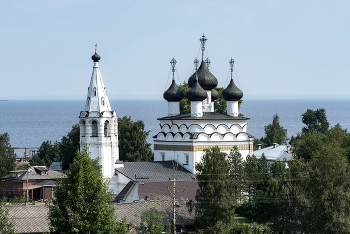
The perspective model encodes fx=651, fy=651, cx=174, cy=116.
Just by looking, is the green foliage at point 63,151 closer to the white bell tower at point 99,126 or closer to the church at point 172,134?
the church at point 172,134

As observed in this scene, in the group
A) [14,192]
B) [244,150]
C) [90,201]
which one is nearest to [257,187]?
[244,150]

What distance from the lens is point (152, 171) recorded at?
2753 centimetres

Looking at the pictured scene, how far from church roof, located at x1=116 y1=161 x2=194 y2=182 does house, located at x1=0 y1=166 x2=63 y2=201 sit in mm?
6589

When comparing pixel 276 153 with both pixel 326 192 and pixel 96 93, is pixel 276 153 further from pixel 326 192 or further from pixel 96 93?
pixel 326 192

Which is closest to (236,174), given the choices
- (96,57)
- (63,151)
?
(96,57)

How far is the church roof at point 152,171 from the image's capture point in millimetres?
27125

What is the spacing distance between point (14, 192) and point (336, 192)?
1814 cm

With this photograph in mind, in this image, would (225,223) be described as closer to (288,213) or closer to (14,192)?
(288,213)

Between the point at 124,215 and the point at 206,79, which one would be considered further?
the point at 206,79

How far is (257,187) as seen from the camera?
24.8 metres

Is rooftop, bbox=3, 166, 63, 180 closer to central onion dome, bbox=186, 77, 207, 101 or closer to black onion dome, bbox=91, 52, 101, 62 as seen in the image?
black onion dome, bbox=91, 52, 101, 62

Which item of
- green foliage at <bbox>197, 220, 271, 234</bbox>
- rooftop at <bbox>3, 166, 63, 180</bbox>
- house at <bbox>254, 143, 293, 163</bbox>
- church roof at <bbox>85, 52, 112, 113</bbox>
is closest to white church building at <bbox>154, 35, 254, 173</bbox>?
church roof at <bbox>85, 52, 112, 113</bbox>

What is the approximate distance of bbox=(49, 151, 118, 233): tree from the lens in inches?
652

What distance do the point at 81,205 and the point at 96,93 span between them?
37.6 ft
